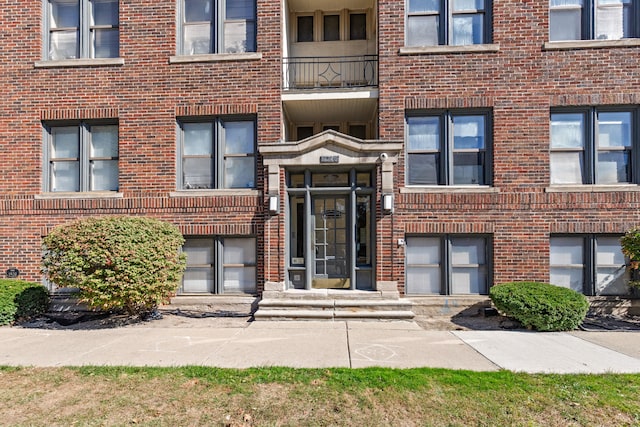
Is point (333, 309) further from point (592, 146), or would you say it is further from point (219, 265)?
point (592, 146)

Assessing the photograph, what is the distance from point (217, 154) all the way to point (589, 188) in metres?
8.93

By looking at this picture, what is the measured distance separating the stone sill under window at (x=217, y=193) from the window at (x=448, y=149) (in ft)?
12.9

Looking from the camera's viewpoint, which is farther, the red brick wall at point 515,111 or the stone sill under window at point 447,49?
the stone sill under window at point 447,49

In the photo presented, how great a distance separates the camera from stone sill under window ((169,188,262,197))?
8.56 meters

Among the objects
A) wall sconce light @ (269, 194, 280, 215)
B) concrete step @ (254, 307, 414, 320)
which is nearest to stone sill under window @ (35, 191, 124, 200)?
wall sconce light @ (269, 194, 280, 215)

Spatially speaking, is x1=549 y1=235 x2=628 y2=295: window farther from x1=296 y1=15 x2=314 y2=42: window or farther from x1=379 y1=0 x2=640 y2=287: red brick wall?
x1=296 y1=15 x2=314 y2=42: window

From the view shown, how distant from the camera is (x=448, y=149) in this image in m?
8.48

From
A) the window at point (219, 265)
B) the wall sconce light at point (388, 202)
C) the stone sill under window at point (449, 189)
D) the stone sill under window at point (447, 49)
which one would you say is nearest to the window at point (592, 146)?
the stone sill under window at point (449, 189)

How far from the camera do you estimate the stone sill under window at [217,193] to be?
28.1ft

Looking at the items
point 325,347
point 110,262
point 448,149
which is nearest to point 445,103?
point 448,149

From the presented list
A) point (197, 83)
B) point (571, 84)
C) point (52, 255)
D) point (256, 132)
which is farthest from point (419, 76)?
point (52, 255)

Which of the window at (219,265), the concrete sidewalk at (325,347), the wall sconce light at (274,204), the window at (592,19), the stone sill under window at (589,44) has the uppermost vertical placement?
the window at (592,19)

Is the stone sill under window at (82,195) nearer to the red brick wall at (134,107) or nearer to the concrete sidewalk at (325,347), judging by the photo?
the red brick wall at (134,107)

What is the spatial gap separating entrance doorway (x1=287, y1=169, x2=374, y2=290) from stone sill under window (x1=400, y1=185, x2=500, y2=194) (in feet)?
3.18
